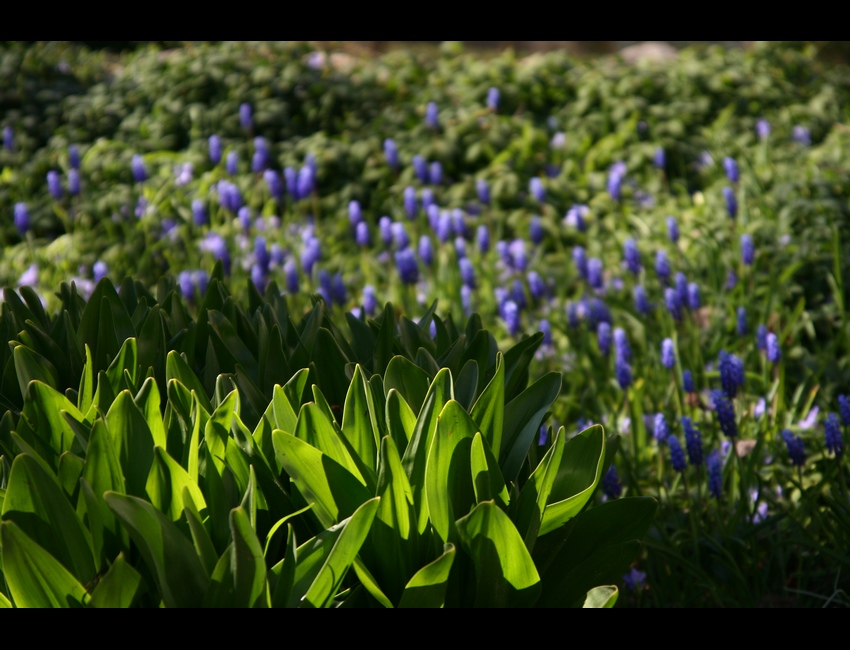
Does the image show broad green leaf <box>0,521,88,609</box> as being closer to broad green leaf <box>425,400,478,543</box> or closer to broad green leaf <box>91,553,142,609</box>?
broad green leaf <box>91,553,142,609</box>

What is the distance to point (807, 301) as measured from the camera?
4105 mm

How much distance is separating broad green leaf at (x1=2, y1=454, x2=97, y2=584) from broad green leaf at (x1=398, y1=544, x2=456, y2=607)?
0.49m

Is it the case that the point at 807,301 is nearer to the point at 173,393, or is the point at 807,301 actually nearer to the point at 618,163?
the point at 618,163

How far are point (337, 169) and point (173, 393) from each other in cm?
491

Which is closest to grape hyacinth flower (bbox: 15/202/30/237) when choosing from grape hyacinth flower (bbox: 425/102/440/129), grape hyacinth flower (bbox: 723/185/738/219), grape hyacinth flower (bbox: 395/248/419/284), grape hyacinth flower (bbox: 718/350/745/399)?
grape hyacinth flower (bbox: 395/248/419/284)

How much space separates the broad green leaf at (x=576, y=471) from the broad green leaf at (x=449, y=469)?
0.54ft

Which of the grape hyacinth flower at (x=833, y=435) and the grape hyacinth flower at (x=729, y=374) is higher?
the grape hyacinth flower at (x=729, y=374)

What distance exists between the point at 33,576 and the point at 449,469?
62cm

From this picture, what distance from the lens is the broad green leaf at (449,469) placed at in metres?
1.40

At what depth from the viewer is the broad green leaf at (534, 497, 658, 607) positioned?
5.08 ft

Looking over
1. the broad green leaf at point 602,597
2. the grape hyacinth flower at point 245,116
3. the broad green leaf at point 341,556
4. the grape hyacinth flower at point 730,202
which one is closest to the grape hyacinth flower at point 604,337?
the grape hyacinth flower at point 730,202

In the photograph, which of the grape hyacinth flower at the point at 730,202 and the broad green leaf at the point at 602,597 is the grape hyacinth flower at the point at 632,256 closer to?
the grape hyacinth flower at the point at 730,202

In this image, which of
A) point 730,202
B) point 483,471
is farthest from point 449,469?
point 730,202

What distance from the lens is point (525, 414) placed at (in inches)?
69.1
